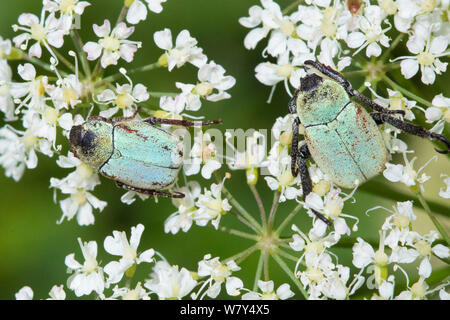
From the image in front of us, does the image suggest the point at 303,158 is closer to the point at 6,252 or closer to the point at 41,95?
the point at 41,95

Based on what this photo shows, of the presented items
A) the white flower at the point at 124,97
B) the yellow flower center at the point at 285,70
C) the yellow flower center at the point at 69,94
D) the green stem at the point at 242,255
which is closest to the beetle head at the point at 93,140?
the white flower at the point at 124,97

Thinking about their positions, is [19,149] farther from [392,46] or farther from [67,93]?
[392,46]

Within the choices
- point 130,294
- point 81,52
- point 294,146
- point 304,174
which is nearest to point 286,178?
point 304,174

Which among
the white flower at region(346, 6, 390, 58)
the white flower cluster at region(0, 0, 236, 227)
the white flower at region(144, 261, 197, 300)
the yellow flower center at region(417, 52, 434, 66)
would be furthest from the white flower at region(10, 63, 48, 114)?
the yellow flower center at region(417, 52, 434, 66)

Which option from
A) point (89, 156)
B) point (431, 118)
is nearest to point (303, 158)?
point (431, 118)

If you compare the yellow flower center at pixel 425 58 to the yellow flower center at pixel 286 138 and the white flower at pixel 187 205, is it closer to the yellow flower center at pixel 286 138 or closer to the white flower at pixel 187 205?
the yellow flower center at pixel 286 138

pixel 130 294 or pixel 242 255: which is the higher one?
pixel 242 255
